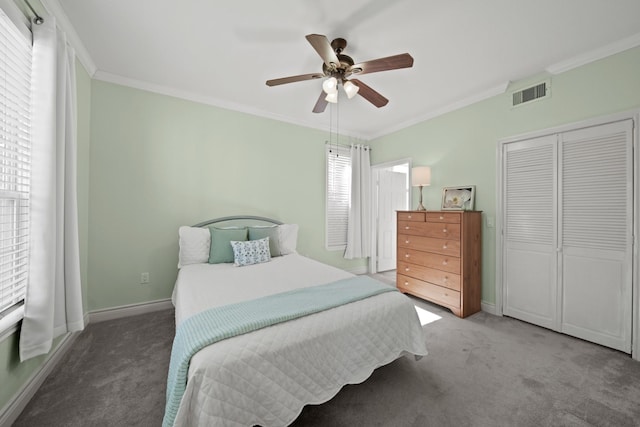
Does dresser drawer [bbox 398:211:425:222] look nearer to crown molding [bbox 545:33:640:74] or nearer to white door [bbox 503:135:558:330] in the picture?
white door [bbox 503:135:558:330]

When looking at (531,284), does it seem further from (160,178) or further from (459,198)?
(160,178)

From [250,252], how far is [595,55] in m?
3.86

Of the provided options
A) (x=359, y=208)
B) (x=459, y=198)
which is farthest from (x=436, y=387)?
(x=359, y=208)

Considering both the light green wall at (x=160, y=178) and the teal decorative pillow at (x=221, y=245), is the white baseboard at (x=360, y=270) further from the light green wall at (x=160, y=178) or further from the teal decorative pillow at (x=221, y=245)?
the teal decorative pillow at (x=221, y=245)

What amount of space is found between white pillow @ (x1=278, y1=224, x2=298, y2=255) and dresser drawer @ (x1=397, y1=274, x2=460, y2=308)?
5.49ft

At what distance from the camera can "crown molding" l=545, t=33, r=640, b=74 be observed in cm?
205

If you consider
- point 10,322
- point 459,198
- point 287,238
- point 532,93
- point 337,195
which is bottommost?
point 10,322

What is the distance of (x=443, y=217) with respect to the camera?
117 inches

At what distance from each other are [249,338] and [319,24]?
7.46 feet

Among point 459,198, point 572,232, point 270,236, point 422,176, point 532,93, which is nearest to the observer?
point 572,232

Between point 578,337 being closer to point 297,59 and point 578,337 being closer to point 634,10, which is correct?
point 634,10

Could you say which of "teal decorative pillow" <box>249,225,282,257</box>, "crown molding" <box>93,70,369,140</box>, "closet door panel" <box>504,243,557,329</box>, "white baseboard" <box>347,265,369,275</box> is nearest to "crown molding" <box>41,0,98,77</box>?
"crown molding" <box>93,70,369,140</box>

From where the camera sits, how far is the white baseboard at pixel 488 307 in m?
2.94

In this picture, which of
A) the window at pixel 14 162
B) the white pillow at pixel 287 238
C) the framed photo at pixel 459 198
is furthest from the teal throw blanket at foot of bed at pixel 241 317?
the framed photo at pixel 459 198
